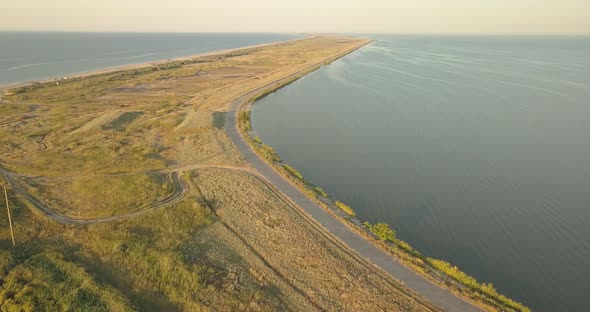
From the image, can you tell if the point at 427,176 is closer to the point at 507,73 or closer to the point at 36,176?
the point at 36,176

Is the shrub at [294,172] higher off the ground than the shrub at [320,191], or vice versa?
the shrub at [294,172]

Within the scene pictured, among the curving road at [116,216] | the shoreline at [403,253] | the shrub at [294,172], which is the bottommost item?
the shoreline at [403,253]

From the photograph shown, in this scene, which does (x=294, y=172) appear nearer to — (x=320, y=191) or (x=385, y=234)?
(x=320, y=191)

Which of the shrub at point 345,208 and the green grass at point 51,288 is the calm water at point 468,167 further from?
the green grass at point 51,288

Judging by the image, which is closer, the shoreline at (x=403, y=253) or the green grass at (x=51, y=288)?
the green grass at (x=51, y=288)

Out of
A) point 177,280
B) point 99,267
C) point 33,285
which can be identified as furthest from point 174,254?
point 33,285

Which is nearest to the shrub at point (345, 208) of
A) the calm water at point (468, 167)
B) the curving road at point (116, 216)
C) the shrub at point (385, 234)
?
the calm water at point (468, 167)

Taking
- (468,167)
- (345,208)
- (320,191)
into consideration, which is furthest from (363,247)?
(468,167)
